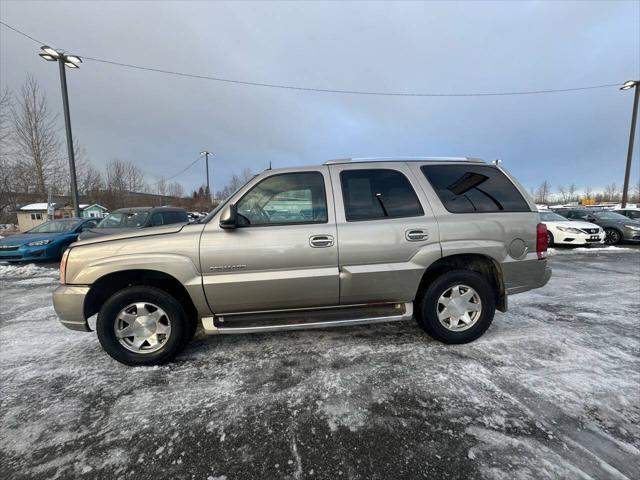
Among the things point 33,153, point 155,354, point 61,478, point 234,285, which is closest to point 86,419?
point 61,478

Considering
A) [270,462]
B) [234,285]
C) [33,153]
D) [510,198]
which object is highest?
[33,153]

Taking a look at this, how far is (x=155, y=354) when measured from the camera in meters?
3.06

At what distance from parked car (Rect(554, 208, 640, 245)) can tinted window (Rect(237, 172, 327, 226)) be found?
573 inches

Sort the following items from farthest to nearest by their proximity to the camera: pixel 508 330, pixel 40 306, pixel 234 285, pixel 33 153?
pixel 33 153, pixel 40 306, pixel 508 330, pixel 234 285

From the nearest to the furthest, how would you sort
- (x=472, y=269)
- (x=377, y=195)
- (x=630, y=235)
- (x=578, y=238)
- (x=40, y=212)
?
1. (x=377, y=195)
2. (x=472, y=269)
3. (x=578, y=238)
4. (x=630, y=235)
5. (x=40, y=212)

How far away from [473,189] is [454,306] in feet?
4.31

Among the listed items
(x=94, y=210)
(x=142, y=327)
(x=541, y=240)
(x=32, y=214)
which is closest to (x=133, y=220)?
(x=142, y=327)

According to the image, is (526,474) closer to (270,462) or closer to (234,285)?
(270,462)

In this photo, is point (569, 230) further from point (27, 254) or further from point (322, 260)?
point (27, 254)

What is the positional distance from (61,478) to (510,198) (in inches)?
177

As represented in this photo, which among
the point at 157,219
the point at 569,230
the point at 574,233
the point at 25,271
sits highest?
the point at 157,219

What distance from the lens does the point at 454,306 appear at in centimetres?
336

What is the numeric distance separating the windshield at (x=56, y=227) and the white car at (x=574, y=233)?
52.7 feet

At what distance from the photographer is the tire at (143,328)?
2.98 m
